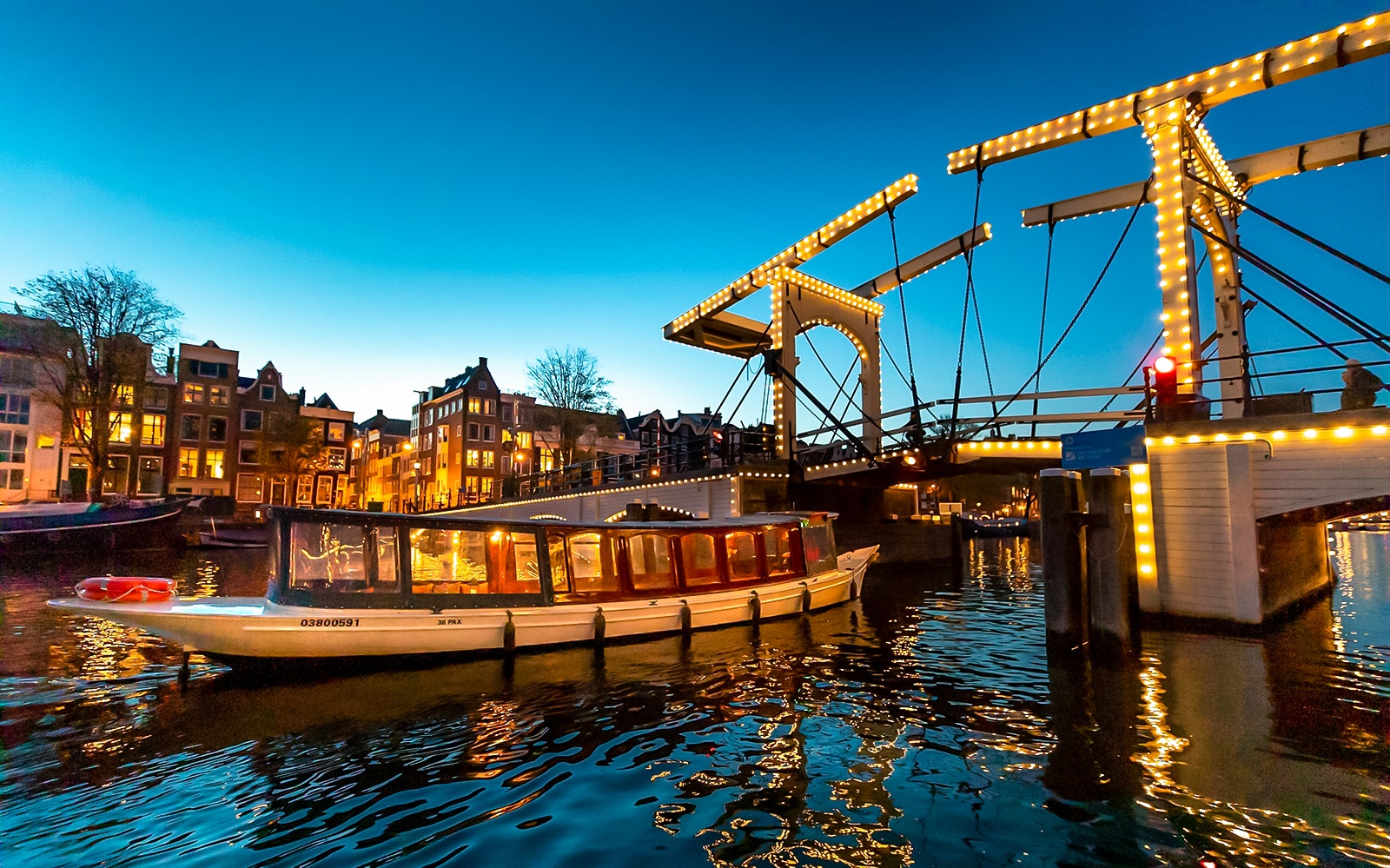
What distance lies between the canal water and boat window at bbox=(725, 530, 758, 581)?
4013 mm

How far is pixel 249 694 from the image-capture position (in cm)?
1036

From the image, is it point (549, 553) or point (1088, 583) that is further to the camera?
point (549, 553)

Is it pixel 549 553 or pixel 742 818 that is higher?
pixel 549 553

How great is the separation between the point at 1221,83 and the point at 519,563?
1887cm

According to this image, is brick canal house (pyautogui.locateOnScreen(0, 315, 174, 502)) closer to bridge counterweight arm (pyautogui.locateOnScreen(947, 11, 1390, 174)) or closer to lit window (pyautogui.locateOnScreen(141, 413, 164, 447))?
lit window (pyautogui.locateOnScreen(141, 413, 164, 447))

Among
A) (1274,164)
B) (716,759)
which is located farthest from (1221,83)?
(716,759)

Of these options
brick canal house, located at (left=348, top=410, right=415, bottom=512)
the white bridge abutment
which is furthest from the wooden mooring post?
brick canal house, located at (left=348, top=410, right=415, bottom=512)

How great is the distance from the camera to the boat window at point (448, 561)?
12.3 meters

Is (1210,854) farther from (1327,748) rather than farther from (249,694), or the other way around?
(249,694)

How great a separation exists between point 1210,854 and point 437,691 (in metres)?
10.1

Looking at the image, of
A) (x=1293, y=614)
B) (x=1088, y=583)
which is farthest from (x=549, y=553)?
(x=1293, y=614)

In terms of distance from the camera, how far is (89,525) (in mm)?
33594

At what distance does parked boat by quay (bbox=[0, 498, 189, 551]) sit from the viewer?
3192 centimetres

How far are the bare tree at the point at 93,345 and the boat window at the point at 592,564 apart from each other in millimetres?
44584
